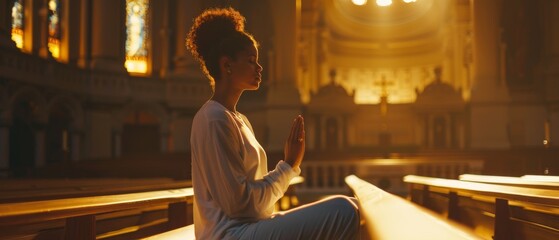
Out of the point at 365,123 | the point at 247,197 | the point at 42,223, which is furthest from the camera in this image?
the point at 365,123

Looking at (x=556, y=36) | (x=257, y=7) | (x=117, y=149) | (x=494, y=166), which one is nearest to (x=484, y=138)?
(x=556, y=36)

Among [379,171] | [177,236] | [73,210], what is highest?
[73,210]

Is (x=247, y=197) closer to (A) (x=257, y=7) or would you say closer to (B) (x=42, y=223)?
(B) (x=42, y=223)

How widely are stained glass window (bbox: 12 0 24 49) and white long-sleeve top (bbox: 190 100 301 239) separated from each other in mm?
14954

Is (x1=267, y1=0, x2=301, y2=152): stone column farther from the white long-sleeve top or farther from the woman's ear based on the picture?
the white long-sleeve top

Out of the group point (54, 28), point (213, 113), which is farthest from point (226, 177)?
point (54, 28)

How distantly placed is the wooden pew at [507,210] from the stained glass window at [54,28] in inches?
582

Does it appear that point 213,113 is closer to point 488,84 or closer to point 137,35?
point 488,84

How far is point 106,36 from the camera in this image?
63.9ft

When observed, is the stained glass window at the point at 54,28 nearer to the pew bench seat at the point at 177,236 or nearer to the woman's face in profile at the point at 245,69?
the pew bench seat at the point at 177,236

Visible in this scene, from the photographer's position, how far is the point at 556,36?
1914 centimetres

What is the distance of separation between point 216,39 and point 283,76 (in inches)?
673

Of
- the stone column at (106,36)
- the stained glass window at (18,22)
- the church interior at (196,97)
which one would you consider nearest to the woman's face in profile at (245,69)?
the church interior at (196,97)

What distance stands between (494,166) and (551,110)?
678 cm
